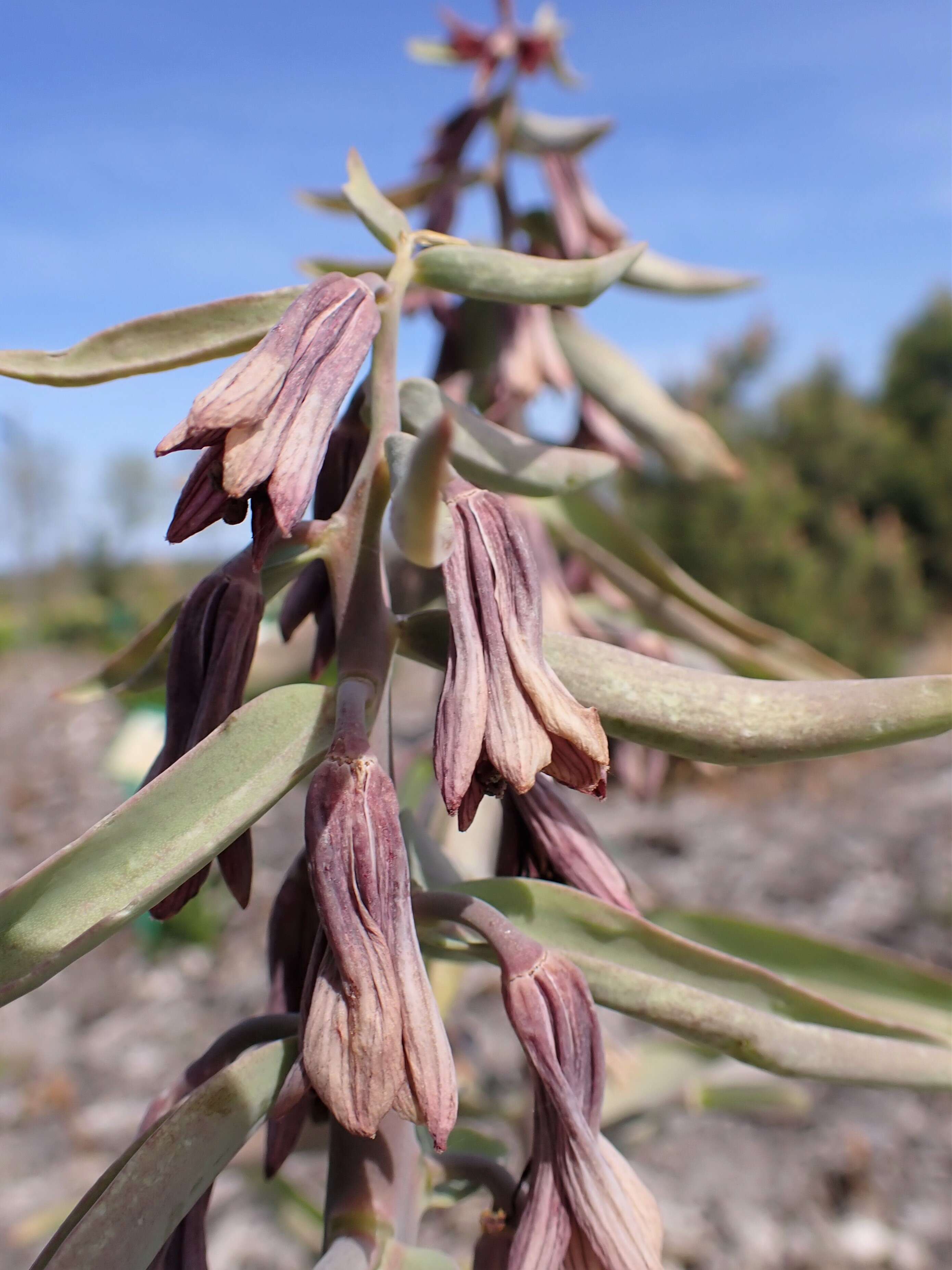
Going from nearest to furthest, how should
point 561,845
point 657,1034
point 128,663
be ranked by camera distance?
point 561,845
point 128,663
point 657,1034

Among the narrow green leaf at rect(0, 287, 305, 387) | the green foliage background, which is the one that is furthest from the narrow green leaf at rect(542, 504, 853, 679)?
the green foliage background

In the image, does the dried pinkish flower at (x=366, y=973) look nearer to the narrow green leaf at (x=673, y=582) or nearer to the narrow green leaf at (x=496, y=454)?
the narrow green leaf at (x=496, y=454)

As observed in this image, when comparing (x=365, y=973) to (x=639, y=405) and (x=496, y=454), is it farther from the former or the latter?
(x=639, y=405)

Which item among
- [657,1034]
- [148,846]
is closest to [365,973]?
[148,846]

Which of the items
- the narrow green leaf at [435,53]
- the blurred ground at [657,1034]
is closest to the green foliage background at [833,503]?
the blurred ground at [657,1034]

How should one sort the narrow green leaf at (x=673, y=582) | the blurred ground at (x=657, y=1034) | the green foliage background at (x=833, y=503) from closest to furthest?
the narrow green leaf at (x=673, y=582)
the blurred ground at (x=657, y=1034)
the green foliage background at (x=833, y=503)

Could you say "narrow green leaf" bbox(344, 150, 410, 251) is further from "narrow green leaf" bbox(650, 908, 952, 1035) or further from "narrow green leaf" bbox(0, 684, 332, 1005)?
"narrow green leaf" bbox(650, 908, 952, 1035)
